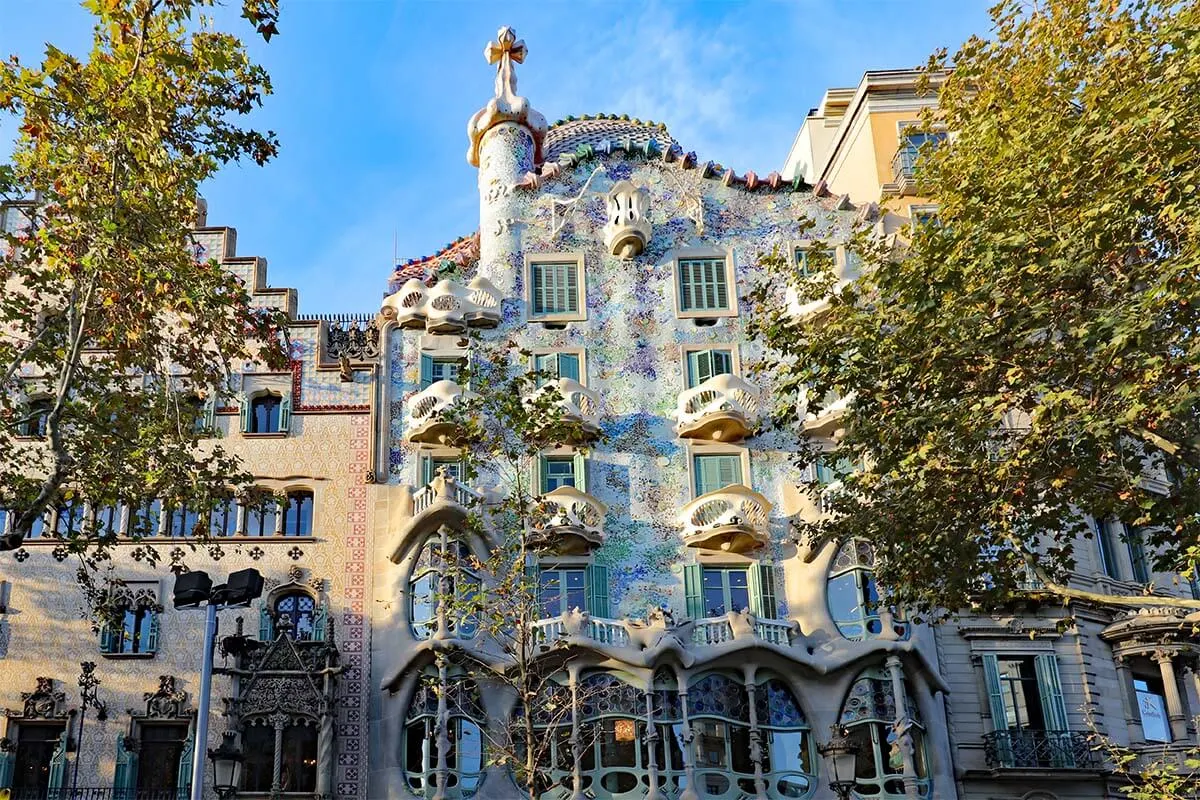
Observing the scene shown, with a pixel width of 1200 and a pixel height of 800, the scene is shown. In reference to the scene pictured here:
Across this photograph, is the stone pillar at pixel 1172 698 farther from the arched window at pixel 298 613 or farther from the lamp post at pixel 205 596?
the lamp post at pixel 205 596

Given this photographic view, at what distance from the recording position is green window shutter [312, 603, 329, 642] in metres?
25.4

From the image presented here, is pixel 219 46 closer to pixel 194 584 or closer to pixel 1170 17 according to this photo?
pixel 194 584

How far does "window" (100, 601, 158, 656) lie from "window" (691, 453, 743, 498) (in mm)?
11425

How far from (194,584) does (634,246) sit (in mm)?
15664

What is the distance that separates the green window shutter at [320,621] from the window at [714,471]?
807 centimetres

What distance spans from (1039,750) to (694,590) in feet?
24.1

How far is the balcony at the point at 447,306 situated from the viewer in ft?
93.5

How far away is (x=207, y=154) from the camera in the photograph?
17578 millimetres

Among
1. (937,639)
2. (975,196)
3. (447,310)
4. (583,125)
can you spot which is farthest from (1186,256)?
(583,125)

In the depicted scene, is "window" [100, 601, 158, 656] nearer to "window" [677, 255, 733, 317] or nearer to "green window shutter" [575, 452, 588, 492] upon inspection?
"green window shutter" [575, 452, 588, 492]

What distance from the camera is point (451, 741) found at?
958 inches

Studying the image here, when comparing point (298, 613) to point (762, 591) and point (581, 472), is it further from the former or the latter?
point (762, 591)

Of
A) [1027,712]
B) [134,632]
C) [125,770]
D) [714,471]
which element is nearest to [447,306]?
[714,471]

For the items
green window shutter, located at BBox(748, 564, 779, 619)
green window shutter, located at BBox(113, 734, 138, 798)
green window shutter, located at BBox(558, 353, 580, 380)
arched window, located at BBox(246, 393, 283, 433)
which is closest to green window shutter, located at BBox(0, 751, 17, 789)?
green window shutter, located at BBox(113, 734, 138, 798)
